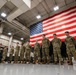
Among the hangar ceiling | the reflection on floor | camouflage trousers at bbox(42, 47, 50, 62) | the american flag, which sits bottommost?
the reflection on floor

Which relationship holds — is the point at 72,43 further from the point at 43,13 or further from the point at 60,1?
the point at 43,13

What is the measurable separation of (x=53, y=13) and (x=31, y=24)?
6.54 feet

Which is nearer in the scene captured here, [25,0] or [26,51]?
[25,0]

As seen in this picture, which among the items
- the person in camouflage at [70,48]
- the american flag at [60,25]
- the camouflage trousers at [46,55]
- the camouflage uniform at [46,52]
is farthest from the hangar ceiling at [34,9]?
the person in camouflage at [70,48]

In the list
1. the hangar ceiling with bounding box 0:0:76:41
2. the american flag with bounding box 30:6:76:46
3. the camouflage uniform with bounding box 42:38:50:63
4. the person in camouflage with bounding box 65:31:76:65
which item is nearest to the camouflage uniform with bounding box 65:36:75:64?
the person in camouflage with bounding box 65:31:76:65

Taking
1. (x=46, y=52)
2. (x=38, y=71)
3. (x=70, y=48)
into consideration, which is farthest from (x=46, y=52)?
(x=38, y=71)

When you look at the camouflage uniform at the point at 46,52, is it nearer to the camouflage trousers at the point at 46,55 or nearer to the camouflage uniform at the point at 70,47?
the camouflage trousers at the point at 46,55

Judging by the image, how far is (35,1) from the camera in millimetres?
3828

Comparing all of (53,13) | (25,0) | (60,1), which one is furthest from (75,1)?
(25,0)

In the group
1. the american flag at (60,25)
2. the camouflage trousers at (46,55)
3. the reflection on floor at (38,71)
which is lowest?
the reflection on floor at (38,71)

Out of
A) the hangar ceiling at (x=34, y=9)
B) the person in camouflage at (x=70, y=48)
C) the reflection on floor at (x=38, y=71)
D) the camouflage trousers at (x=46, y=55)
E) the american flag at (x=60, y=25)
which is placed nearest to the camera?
the reflection on floor at (x=38, y=71)

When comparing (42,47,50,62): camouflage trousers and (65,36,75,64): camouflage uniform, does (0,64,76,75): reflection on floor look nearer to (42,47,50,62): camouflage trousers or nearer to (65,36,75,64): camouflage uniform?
(65,36,75,64): camouflage uniform

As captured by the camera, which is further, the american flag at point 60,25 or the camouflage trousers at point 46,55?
the american flag at point 60,25

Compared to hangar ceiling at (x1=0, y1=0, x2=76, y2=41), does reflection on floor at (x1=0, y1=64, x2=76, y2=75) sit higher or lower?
lower
